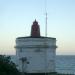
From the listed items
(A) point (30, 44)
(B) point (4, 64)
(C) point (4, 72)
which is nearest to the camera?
(C) point (4, 72)

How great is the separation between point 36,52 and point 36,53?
69mm

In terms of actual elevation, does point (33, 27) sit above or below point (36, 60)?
above

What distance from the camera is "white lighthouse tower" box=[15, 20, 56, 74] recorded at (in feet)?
93.1

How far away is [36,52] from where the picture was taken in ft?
93.7

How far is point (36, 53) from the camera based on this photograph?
28.5 meters

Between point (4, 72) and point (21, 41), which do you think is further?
point (21, 41)

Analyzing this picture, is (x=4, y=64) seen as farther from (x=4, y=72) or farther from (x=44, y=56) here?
(x=44, y=56)

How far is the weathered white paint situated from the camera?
93.1 ft

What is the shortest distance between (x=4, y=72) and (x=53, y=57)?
5.95 meters

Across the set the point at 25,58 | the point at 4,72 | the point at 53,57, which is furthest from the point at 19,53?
the point at 4,72

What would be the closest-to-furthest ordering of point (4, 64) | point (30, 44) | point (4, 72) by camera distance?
point (4, 72), point (4, 64), point (30, 44)

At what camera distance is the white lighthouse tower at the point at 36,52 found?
1117 inches

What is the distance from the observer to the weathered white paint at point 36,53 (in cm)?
2839

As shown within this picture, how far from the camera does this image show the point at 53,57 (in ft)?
95.9
